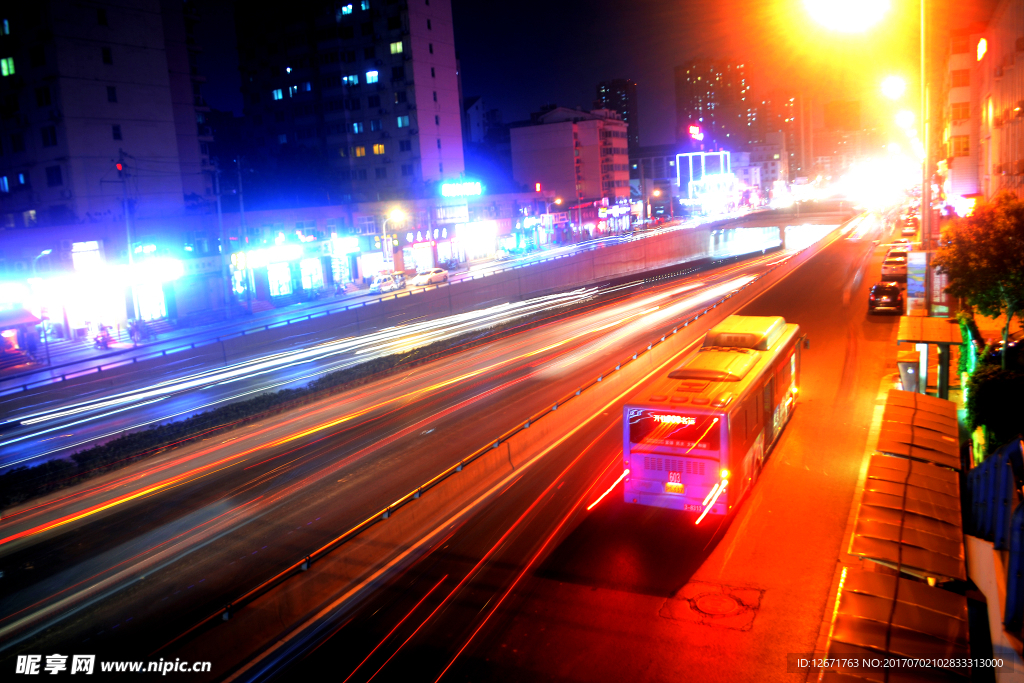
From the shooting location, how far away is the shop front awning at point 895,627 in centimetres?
712

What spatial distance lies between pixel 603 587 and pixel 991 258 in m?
11.2

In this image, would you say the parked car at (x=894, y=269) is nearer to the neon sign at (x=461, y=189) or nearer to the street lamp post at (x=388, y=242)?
the street lamp post at (x=388, y=242)

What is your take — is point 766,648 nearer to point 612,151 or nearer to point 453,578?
point 453,578

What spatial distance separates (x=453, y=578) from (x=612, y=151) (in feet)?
336

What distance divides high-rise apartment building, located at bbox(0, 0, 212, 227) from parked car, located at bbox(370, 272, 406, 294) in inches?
590

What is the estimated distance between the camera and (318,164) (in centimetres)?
7212

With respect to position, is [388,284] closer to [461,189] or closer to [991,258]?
[461,189]

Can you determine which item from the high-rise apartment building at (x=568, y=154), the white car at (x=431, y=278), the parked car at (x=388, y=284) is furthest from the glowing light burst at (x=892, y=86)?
the high-rise apartment building at (x=568, y=154)

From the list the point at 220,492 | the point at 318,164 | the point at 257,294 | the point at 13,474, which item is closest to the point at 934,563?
the point at 220,492

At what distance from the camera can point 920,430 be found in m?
13.8

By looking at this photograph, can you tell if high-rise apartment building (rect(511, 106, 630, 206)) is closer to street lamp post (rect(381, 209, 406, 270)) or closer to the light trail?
street lamp post (rect(381, 209, 406, 270))

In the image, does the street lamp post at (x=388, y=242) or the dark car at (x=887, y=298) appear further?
the street lamp post at (x=388, y=242)

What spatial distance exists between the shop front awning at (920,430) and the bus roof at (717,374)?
2.72 meters

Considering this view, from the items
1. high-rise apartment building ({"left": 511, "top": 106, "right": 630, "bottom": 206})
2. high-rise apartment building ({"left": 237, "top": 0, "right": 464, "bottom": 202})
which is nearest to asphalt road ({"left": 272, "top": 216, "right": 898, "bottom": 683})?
high-rise apartment building ({"left": 237, "top": 0, "right": 464, "bottom": 202})
